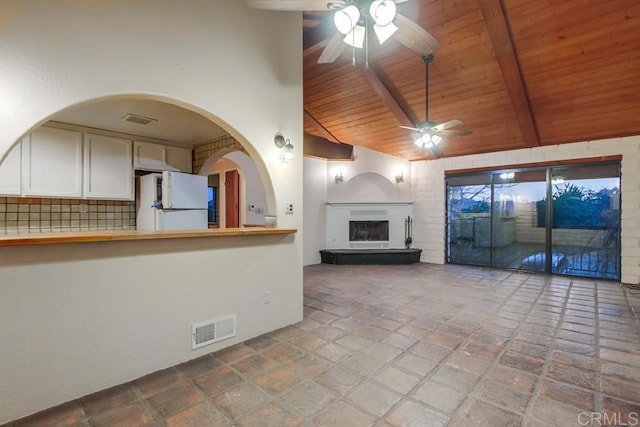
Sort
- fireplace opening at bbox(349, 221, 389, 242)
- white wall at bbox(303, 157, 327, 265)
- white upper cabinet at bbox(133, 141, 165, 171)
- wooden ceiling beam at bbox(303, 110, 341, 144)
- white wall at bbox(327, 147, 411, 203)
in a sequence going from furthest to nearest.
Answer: fireplace opening at bbox(349, 221, 389, 242), white wall at bbox(327, 147, 411, 203), white wall at bbox(303, 157, 327, 265), wooden ceiling beam at bbox(303, 110, 341, 144), white upper cabinet at bbox(133, 141, 165, 171)

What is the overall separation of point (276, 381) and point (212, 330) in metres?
0.74

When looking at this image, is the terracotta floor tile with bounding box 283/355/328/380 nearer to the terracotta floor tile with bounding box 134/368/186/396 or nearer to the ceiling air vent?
the terracotta floor tile with bounding box 134/368/186/396

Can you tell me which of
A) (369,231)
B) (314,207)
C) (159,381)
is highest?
(314,207)

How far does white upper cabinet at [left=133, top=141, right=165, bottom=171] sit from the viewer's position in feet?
13.1

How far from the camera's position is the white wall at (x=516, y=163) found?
4605 mm

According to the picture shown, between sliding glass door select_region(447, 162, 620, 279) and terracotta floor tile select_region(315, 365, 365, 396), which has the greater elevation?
sliding glass door select_region(447, 162, 620, 279)

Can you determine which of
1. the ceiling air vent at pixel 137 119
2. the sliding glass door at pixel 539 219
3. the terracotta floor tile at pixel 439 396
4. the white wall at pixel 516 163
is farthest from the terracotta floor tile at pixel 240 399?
the sliding glass door at pixel 539 219

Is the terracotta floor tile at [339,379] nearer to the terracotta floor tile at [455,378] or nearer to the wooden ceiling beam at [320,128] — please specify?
the terracotta floor tile at [455,378]

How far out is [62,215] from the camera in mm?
3594

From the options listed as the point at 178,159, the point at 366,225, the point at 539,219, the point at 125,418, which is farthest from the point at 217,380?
the point at 539,219

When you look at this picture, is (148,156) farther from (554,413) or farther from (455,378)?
(554,413)

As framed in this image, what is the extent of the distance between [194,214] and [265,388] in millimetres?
2547

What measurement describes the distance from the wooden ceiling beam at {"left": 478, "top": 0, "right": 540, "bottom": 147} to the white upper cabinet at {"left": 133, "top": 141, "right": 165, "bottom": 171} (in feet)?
14.3

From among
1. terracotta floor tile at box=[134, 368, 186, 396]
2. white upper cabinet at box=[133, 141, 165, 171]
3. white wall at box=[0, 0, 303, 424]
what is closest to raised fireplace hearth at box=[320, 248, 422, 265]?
white wall at box=[0, 0, 303, 424]
